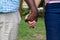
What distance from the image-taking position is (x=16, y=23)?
4367mm

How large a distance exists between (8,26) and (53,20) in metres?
0.59

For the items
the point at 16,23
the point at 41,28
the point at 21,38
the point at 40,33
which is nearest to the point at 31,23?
the point at 16,23

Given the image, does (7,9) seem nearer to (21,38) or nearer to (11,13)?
(11,13)

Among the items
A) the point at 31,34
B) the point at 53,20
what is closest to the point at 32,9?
the point at 53,20

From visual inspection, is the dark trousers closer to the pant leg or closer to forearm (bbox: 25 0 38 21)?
forearm (bbox: 25 0 38 21)

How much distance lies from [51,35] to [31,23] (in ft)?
1.37

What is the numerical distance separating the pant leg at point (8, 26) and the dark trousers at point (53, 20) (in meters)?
0.42

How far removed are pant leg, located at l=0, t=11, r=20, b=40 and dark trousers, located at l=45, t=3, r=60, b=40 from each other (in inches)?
16.7

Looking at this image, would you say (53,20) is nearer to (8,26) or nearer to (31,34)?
(8,26)

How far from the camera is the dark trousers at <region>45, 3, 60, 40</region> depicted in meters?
4.15

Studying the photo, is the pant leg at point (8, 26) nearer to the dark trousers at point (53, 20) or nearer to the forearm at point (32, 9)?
the forearm at point (32, 9)

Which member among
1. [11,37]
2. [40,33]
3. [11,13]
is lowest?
[40,33]

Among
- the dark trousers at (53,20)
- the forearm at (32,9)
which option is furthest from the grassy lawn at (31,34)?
the dark trousers at (53,20)

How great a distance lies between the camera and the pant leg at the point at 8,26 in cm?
428
